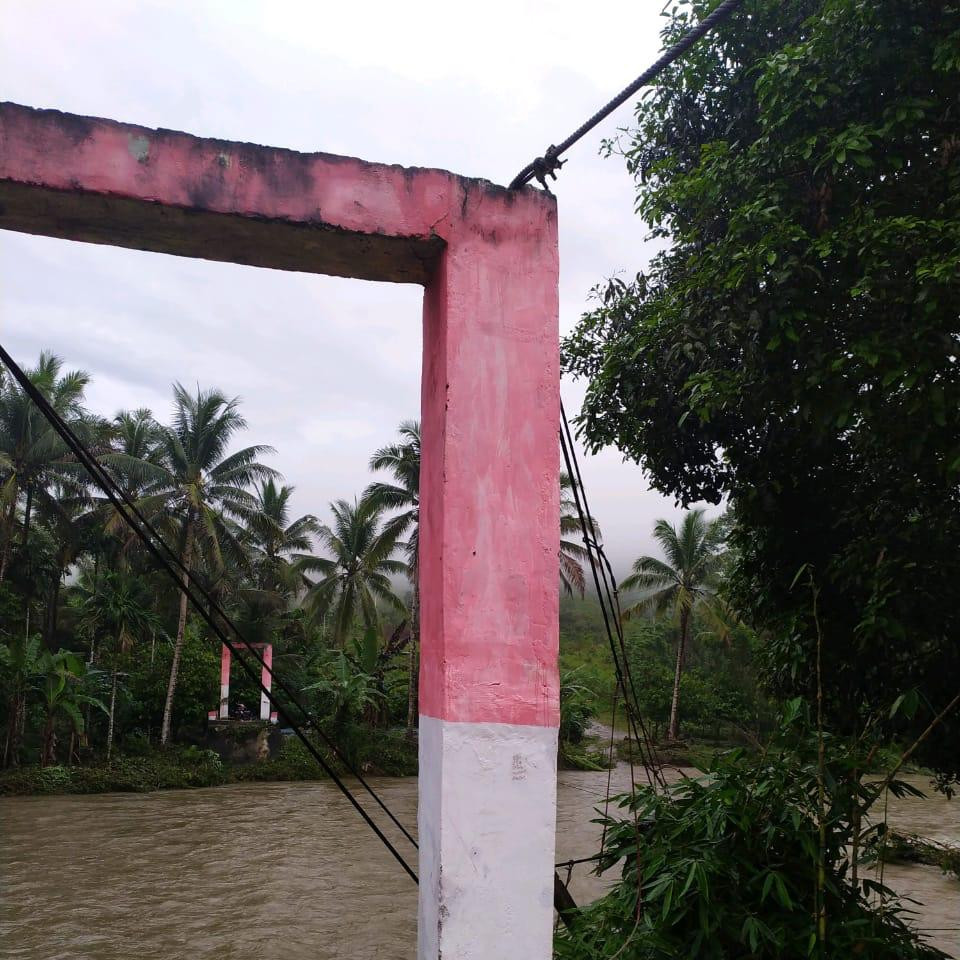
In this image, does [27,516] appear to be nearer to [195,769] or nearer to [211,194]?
[195,769]

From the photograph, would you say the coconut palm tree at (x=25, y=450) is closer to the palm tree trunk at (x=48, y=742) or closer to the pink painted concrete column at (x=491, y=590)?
the palm tree trunk at (x=48, y=742)

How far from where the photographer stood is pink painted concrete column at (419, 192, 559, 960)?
2598 mm

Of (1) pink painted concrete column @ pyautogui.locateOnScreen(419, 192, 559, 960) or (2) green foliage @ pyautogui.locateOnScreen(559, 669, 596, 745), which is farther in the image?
(2) green foliage @ pyautogui.locateOnScreen(559, 669, 596, 745)

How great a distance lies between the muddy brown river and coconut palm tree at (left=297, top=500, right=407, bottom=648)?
16.4ft

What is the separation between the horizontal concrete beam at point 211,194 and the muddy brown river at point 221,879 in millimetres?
6736

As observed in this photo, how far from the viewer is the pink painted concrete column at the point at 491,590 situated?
260 centimetres

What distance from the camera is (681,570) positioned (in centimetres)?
2467

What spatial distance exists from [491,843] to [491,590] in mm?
708

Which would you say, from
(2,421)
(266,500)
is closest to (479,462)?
(2,421)

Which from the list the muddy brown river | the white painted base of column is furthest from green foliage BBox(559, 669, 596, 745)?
the white painted base of column

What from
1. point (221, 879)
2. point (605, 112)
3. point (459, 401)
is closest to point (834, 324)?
point (605, 112)

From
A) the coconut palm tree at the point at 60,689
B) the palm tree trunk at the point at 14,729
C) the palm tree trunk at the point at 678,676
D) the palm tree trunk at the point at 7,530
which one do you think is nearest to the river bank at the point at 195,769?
the palm tree trunk at the point at 14,729

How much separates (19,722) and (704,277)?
18.0 m

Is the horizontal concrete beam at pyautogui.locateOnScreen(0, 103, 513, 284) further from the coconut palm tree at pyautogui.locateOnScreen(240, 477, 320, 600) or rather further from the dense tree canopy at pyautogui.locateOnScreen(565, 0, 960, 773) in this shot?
the coconut palm tree at pyautogui.locateOnScreen(240, 477, 320, 600)
